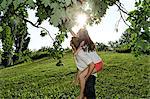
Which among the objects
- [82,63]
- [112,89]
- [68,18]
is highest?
Answer: [68,18]

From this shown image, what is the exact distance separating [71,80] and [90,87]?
19.1m

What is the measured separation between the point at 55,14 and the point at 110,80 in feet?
67.8

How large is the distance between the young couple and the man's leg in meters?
0.02

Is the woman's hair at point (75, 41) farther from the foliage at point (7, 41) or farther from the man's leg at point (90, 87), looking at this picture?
the foliage at point (7, 41)

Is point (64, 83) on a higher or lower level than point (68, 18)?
lower

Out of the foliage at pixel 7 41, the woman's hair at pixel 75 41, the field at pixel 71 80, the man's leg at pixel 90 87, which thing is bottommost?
the field at pixel 71 80

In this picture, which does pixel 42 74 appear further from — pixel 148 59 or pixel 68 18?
pixel 68 18

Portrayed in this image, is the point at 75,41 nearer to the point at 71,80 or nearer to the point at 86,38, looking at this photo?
the point at 86,38

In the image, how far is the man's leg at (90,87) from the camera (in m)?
7.41

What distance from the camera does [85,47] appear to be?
22.2 feet

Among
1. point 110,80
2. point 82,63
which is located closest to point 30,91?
point 110,80

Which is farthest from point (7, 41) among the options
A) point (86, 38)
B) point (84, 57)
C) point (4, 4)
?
point (4, 4)

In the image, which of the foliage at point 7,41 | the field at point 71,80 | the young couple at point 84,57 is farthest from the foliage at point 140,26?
the field at point 71,80

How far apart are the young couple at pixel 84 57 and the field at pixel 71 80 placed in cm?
1281
